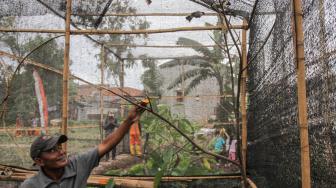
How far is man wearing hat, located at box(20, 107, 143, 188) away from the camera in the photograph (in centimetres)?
258

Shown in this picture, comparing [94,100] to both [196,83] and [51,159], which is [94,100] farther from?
[51,159]

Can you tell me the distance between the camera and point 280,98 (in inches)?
→ 135

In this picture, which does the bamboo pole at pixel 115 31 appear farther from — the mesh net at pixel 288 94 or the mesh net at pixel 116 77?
the mesh net at pixel 288 94

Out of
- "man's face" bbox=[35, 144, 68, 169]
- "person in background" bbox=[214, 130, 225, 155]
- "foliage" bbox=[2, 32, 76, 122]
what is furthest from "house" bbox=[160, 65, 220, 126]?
"man's face" bbox=[35, 144, 68, 169]

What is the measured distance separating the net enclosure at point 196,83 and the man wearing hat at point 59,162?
0.40 metres

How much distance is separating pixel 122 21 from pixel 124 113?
12.8 ft

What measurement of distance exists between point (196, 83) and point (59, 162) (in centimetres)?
746

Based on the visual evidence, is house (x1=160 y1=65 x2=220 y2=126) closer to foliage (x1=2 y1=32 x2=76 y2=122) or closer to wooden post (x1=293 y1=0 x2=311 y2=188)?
foliage (x1=2 y1=32 x2=76 y2=122)

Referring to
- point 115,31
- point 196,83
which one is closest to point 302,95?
A: point 115,31

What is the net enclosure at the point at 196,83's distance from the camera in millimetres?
2438

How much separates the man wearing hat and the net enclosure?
397mm

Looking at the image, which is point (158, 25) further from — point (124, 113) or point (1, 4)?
point (124, 113)

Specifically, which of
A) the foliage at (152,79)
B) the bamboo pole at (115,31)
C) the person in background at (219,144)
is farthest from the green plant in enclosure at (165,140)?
the bamboo pole at (115,31)

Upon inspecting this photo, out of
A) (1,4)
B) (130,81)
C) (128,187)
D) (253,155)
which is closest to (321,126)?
(128,187)
